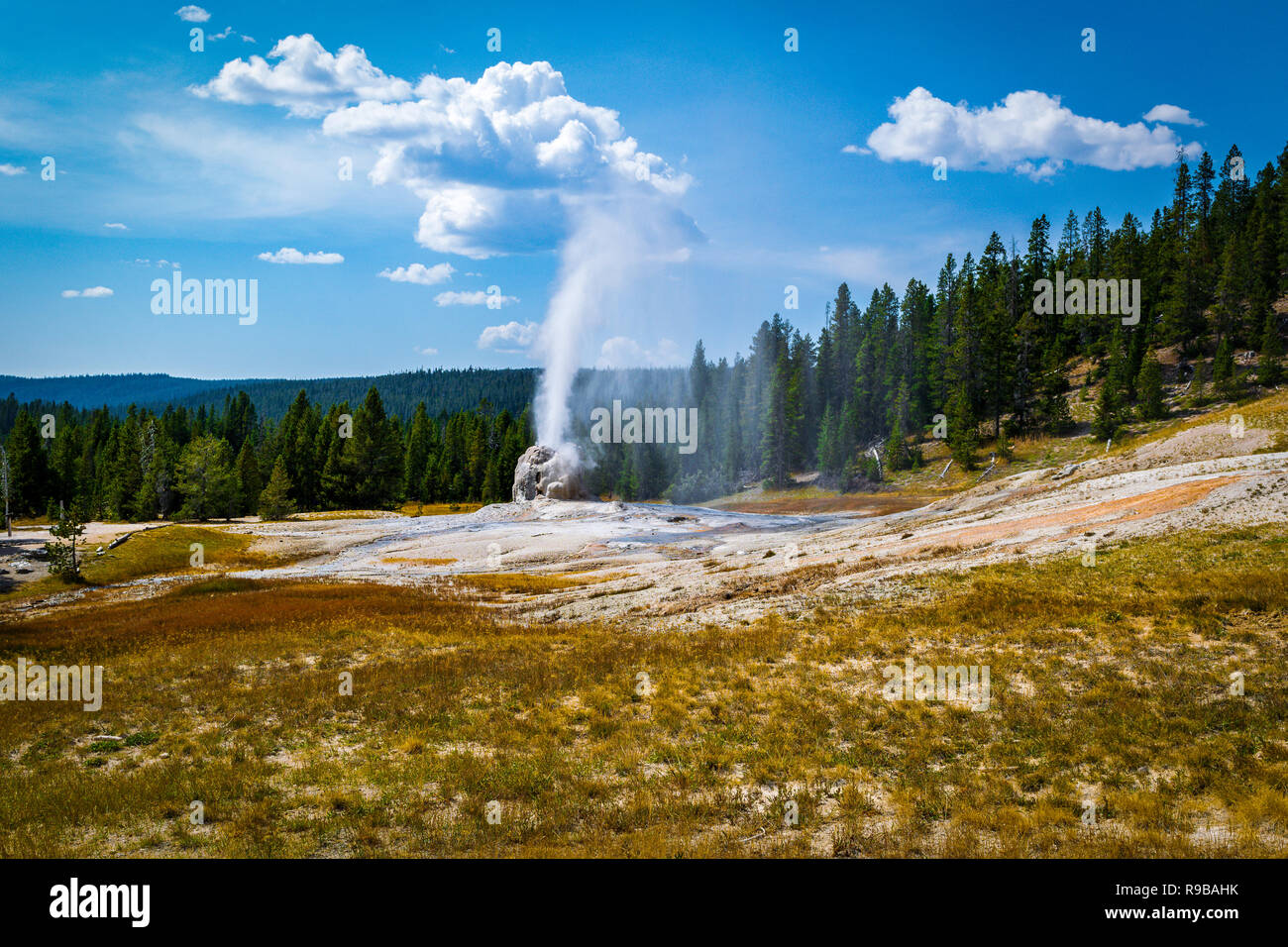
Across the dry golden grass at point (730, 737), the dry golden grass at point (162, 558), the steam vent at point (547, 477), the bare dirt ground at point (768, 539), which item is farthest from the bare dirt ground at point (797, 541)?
the steam vent at point (547, 477)

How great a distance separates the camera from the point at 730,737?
13.4 meters

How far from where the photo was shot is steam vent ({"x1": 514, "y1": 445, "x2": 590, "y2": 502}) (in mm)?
74812

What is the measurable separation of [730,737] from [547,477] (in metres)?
63.5

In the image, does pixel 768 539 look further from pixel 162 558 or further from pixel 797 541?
pixel 162 558

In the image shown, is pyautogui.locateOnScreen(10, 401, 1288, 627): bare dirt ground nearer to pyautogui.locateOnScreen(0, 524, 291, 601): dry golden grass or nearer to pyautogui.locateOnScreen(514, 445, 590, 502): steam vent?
pyautogui.locateOnScreen(0, 524, 291, 601): dry golden grass

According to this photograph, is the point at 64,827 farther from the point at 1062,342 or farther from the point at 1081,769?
the point at 1062,342

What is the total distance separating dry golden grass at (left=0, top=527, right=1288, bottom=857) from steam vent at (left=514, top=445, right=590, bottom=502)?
2016 inches

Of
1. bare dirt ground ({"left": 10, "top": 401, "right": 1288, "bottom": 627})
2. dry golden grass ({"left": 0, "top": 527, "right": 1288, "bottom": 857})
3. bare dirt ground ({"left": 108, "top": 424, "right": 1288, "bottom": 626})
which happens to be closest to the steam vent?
bare dirt ground ({"left": 10, "top": 401, "right": 1288, "bottom": 627})

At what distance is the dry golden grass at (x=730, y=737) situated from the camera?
9453 mm

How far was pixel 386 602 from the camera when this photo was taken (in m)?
32.8

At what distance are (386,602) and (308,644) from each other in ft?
30.0

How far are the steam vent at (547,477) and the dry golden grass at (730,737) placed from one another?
51.2m

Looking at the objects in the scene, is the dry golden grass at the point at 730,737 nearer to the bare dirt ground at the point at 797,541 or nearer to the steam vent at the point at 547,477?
the bare dirt ground at the point at 797,541
